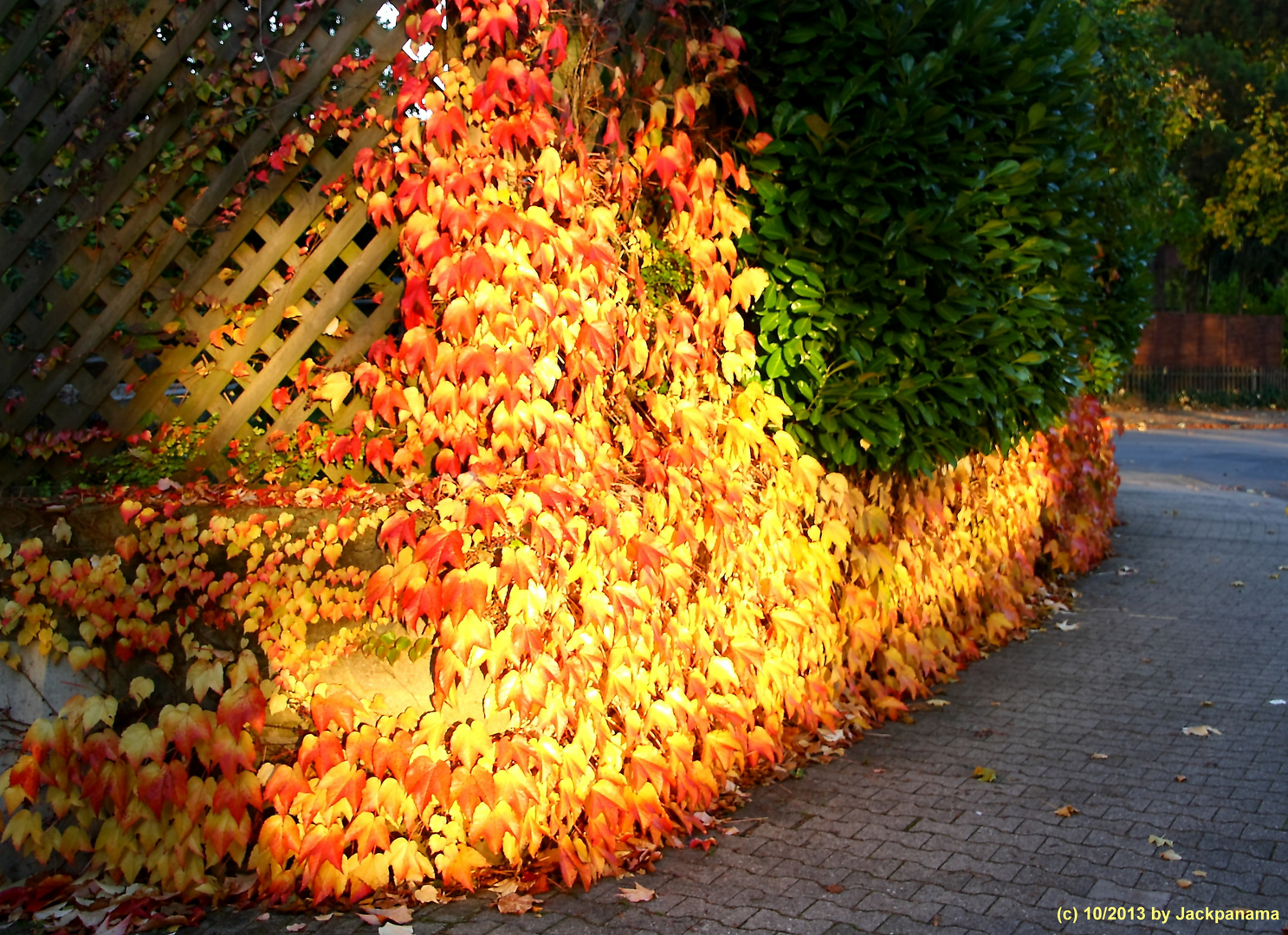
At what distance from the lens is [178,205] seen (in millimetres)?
3982

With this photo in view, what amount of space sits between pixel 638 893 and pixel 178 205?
110 inches

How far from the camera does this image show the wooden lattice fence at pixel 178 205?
3795mm

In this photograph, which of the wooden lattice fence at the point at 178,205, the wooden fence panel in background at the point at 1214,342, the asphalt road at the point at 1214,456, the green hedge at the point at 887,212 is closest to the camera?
the wooden lattice fence at the point at 178,205

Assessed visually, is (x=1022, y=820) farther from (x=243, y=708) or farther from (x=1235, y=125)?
(x=1235, y=125)

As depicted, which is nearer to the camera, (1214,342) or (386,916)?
(386,916)

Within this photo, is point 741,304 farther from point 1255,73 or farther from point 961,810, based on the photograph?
point 1255,73

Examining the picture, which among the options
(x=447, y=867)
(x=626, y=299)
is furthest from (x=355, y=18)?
(x=447, y=867)

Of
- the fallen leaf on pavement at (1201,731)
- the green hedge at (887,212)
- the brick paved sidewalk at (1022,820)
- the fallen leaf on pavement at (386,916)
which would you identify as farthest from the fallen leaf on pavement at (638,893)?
the fallen leaf on pavement at (1201,731)

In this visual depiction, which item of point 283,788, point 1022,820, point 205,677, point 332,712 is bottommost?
point 1022,820

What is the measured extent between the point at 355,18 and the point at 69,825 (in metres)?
2.82

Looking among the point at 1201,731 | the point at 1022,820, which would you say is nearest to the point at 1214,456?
the point at 1201,731

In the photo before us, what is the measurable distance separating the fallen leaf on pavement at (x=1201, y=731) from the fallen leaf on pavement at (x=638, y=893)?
2832mm

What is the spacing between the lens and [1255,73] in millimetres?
26188

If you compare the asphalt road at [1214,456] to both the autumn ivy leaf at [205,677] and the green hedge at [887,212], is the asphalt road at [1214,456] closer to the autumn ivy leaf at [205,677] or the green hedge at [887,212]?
the green hedge at [887,212]
